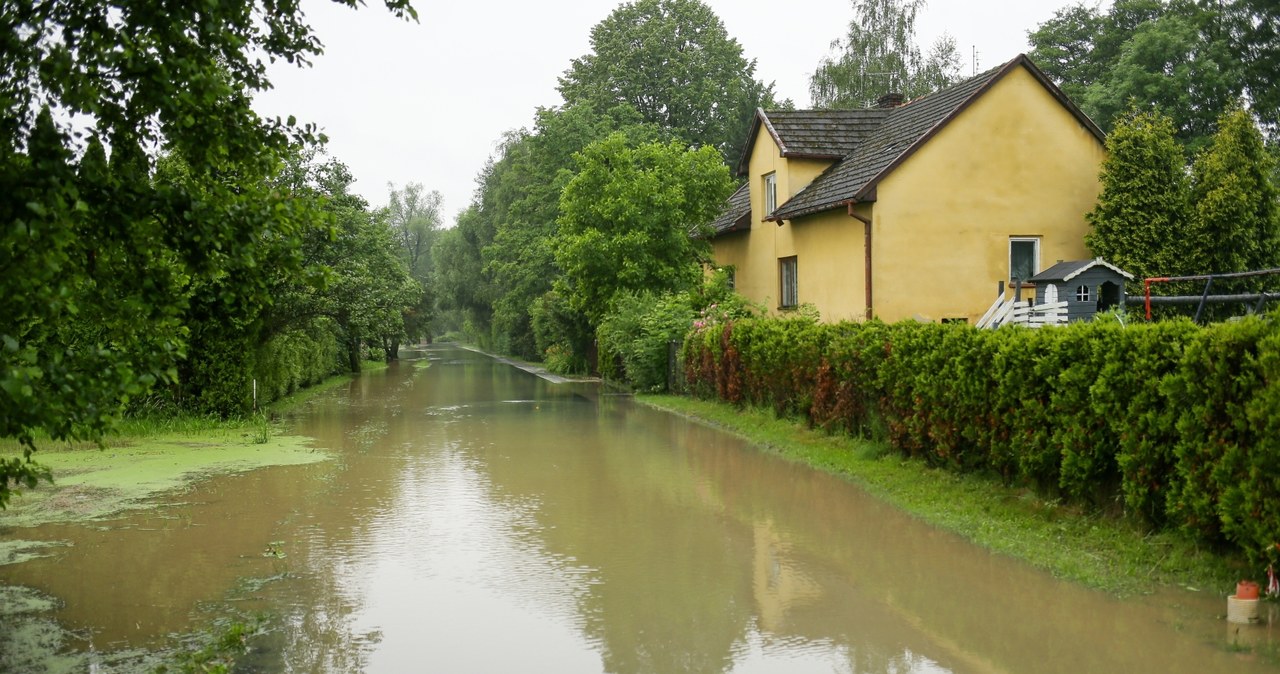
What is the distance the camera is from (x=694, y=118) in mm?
53219

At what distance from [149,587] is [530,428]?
525 inches

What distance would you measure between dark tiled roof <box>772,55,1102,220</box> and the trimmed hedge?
9.08 metres

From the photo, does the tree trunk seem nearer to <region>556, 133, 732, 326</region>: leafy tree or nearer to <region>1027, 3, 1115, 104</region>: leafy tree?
<region>556, 133, 732, 326</region>: leafy tree

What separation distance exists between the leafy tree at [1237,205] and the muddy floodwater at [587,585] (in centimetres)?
1754

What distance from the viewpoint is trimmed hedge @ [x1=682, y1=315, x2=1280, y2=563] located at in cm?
789

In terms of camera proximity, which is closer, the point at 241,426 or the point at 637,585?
the point at 637,585

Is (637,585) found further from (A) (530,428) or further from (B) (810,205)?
(B) (810,205)

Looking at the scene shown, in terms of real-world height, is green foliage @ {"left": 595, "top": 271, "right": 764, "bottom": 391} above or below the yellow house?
below

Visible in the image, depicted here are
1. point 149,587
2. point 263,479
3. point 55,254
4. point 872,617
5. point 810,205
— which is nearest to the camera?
point 55,254

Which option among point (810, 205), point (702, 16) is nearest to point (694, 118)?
point (702, 16)

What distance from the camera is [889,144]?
26.7m

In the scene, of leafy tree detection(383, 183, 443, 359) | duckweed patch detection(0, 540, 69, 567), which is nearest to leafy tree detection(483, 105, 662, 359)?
duckweed patch detection(0, 540, 69, 567)

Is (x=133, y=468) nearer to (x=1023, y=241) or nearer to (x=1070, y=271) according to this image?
(x=1070, y=271)

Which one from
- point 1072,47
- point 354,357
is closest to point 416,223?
point 354,357
